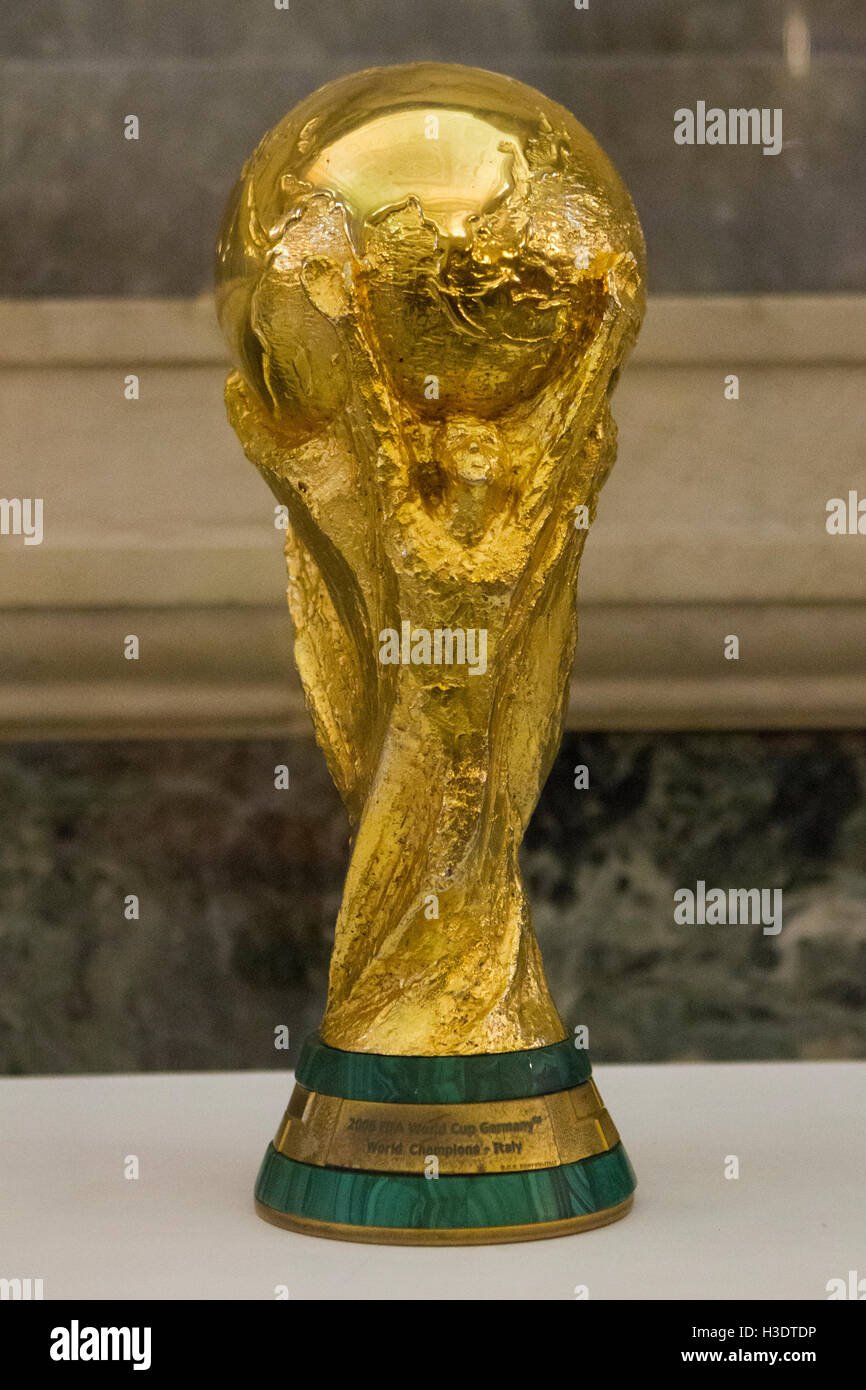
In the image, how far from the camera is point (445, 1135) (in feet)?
2.49

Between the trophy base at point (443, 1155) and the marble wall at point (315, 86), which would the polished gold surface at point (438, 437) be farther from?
the marble wall at point (315, 86)

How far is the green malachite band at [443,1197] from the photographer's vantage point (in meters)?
0.75

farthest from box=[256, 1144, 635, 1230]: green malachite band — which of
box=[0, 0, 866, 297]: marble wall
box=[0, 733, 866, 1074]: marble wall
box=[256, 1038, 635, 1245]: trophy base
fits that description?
box=[0, 0, 866, 297]: marble wall

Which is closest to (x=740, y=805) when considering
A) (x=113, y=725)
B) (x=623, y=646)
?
(x=623, y=646)

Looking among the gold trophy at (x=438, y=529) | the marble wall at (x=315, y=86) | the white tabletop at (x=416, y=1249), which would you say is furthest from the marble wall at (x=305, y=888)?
the gold trophy at (x=438, y=529)

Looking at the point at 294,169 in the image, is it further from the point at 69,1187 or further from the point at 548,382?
the point at 69,1187

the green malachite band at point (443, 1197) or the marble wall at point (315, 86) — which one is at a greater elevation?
the marble wall at point (315, 86)

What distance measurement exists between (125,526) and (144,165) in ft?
0.94

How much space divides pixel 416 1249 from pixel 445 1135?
0.05 m

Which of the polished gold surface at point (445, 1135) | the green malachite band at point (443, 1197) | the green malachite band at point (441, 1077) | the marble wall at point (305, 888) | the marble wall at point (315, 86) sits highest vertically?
the marble wall at point (315, 86)

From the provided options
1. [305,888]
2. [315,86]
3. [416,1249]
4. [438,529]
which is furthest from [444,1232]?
[315,86]

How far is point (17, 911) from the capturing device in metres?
1.31

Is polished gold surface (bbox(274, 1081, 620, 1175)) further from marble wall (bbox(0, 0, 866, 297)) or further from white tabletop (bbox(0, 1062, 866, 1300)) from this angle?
marble wall (bbox(0, 0, 866, 297))

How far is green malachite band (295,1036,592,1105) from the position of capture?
768 mm
